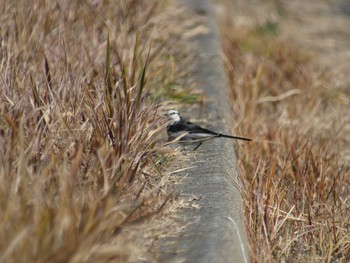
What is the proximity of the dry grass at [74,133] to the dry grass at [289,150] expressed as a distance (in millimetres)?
522

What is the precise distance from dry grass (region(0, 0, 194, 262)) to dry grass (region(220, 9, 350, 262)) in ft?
1.71

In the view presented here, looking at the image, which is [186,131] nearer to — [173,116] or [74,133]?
[173,116]

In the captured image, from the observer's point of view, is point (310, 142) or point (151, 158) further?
point (310, 142)

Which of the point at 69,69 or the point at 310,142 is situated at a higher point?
the point at 69,69

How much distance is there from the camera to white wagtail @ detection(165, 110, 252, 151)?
409cm

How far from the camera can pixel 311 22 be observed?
7812 millimetres

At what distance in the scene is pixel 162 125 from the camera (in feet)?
12.4

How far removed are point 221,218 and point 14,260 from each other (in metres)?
1.06

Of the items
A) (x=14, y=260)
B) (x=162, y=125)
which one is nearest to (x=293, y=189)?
(x=162, y=125)

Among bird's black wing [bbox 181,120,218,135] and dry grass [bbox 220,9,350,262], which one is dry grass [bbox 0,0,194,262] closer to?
bird's black wing [bbox 181,120,218,135]

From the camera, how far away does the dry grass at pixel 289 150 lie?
3584 millimetres

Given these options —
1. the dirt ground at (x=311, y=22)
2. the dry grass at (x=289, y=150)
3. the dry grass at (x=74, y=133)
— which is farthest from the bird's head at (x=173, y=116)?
the dirt ground at (x=311, y=22)

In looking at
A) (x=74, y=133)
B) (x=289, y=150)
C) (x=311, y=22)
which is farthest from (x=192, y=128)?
(x=311, y=22)

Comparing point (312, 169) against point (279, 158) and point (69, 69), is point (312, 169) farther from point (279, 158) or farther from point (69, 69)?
point (69, 69)
